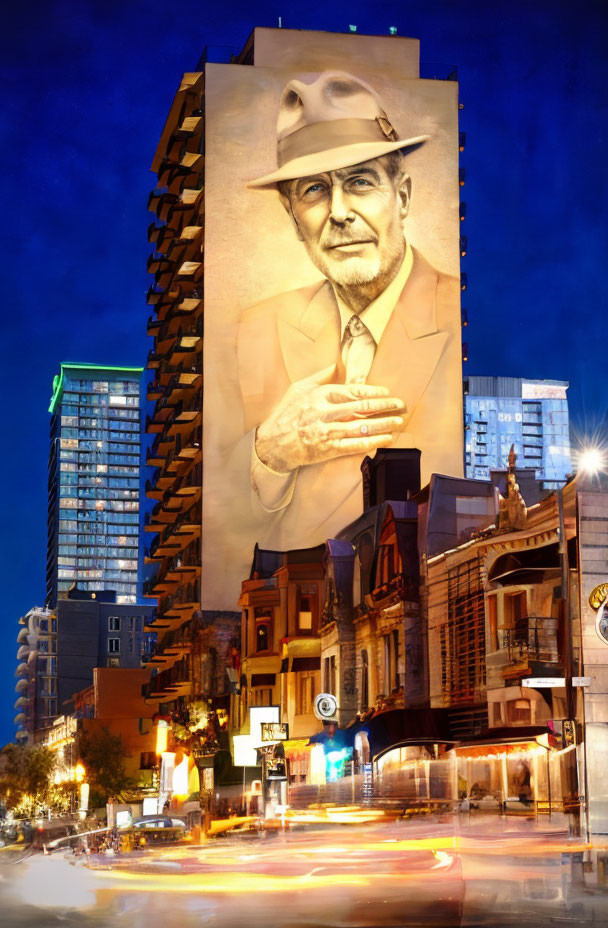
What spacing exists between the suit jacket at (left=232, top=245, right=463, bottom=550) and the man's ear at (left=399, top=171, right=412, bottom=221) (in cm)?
296

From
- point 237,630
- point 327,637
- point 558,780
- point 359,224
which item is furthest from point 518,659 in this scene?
point 359,224

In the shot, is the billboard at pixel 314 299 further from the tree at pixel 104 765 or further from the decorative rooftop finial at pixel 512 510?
A: the decorative rooftop finial at pixel 512 510

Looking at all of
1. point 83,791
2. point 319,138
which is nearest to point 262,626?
point 319,138

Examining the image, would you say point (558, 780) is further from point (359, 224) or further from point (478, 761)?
point (359, 224)

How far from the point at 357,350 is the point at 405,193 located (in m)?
10.9

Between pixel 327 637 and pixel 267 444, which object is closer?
pixel 327 637

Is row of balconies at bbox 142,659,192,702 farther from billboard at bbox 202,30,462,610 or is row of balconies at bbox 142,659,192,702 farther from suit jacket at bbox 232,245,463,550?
suit jacket at bbox 232,245,463,550

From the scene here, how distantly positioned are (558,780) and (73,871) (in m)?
14.4

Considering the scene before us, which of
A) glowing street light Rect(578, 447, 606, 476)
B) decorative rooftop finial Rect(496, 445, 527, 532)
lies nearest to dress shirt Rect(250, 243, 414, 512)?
decorative rooftop finial Rect(496, 445, 527, 532)

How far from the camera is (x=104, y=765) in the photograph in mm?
121375

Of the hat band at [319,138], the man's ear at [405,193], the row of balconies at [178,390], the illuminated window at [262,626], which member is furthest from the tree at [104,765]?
the hat band at [319,138]

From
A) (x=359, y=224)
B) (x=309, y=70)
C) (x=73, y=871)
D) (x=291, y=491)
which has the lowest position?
(x=73, y=871)

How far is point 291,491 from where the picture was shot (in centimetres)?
8944

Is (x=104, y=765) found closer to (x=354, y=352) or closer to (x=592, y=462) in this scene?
(x=354, y=352)
